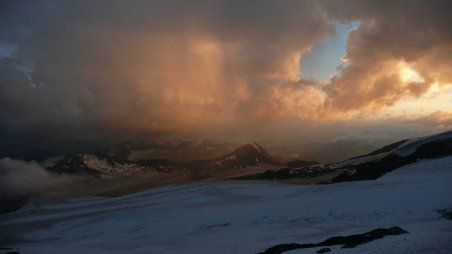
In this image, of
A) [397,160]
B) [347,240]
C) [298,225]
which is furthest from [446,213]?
[397,160]

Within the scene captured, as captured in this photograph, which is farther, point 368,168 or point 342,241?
point 368,168

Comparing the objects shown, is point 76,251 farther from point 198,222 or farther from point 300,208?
point 300,208

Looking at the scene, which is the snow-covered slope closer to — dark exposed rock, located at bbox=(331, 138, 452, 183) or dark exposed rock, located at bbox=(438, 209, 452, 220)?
dark exposed rock, located at bbox=(438, 209, 452, 220)

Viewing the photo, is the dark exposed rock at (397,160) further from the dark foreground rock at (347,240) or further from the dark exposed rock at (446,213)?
the dark foreground rock at (347,240)

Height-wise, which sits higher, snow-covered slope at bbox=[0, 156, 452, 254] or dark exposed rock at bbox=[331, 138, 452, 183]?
dark exposed rock at bbox=[331, 138, 452, 183]

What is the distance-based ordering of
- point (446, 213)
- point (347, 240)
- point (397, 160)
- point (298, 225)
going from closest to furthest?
point (347, 240) → point (446, 213) → point (298, 225) → point (397, 160)

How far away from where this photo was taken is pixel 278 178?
635 feet

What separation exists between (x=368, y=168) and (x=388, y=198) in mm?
64919

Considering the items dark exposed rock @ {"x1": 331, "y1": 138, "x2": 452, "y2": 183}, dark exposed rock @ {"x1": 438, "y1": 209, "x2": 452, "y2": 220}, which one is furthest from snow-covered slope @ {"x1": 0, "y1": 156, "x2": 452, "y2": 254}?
dark exposed rock @ {"x1": 331, "y1": 138, "x2": 452, "y2": 183}

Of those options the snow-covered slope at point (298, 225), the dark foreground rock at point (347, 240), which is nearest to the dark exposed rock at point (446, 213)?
the snow-covered slope at point (298, 225)

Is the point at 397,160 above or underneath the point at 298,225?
above

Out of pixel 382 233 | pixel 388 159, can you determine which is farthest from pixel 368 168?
pixel 382 233

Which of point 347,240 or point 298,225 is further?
point 298,225

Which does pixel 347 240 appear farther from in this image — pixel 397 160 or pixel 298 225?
pixel 397 160
